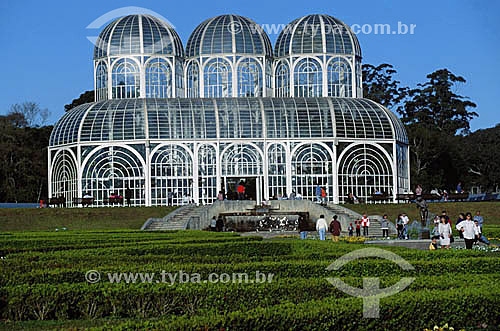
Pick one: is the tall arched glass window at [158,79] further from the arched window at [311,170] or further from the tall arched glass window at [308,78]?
the arched window at [311,170]

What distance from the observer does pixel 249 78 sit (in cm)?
6219

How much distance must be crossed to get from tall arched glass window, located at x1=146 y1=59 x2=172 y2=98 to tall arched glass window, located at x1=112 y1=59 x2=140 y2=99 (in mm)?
860

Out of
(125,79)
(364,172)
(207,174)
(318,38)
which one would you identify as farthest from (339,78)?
(125,79)

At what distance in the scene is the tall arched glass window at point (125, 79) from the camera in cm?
6125

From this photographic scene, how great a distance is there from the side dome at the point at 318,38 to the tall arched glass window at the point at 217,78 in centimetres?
463

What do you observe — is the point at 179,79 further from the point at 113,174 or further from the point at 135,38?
the point at 113,174

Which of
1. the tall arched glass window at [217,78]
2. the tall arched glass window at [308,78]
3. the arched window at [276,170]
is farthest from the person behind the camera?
the tall arched glass window at [217,78]

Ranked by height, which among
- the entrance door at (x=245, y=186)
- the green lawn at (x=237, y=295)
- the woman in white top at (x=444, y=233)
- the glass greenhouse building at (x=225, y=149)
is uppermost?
the glass greenhouse building at (x=225, y=149)

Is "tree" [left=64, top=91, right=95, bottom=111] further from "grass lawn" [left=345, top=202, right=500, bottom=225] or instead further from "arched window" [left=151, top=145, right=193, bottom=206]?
"grass lawn" [left=345, top=202, right=500, bottom=225]

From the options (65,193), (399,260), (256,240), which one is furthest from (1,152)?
(399,260)

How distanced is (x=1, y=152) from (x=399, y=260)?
61011 millimetres

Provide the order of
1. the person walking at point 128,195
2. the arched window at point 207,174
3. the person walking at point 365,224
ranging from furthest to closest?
1. the arched window at point 207,174
2. the person walking at point 128,195
3. the person walking at point 365,224

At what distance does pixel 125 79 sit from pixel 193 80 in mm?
5189

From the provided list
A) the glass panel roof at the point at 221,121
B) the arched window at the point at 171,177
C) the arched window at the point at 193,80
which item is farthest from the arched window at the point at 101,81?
the arched window at the point at 171,177
